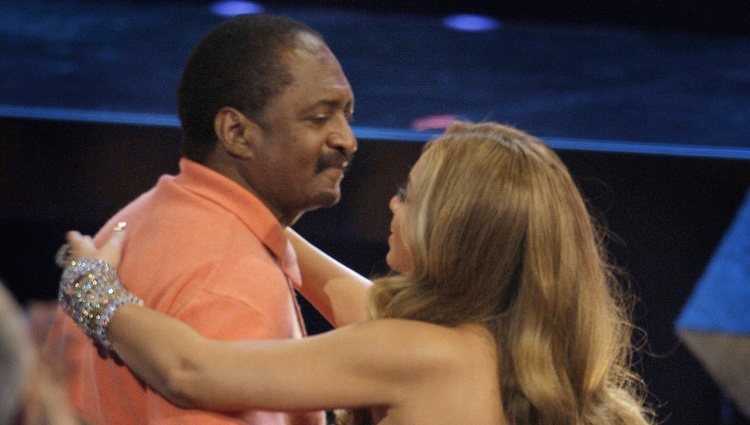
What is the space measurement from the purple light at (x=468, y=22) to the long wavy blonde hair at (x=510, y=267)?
2.09 m

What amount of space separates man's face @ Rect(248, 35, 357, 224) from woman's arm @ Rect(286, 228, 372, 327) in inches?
12.0

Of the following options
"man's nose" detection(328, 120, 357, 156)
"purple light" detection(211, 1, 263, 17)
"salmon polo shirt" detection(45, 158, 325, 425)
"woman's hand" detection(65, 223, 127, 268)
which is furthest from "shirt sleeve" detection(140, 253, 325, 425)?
"purple light" detection(211, 1, 263, 17)

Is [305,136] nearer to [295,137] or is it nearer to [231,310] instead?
[295,137]

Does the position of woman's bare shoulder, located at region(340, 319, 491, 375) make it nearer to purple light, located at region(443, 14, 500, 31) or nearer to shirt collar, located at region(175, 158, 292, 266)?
shirt collar, located at region(175, 158, 292, 266)

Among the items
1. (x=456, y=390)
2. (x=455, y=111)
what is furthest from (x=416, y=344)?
(x=455, y=111)

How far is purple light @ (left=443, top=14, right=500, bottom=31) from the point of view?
149 inches

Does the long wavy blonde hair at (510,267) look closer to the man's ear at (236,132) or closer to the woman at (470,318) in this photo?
the woman at (470,318)

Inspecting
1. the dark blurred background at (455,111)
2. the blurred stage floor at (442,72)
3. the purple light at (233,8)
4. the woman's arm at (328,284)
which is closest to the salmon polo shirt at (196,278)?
the woman's arm at (328,284)

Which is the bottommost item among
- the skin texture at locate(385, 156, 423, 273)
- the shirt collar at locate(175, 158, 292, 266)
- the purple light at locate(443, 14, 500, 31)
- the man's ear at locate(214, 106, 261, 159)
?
the purple light at locate(443, 14, 500, 31)

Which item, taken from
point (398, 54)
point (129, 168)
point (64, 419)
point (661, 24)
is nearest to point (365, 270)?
point (129, 168)

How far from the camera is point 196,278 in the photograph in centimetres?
150

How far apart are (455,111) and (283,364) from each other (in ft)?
5.65

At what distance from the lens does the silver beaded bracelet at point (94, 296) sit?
152 centimetres

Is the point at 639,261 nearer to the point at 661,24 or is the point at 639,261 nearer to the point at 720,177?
the point at 720,177
